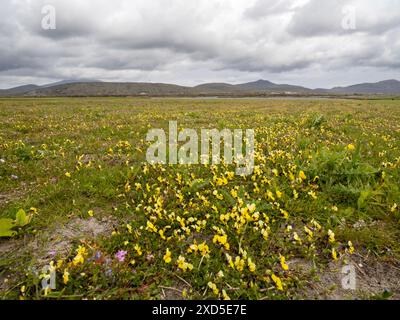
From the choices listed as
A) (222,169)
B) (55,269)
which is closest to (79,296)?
(55,269)

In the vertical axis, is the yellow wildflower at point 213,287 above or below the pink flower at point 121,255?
below

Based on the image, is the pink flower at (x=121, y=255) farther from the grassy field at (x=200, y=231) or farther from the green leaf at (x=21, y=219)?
the green leaf at (x=21, y=219)

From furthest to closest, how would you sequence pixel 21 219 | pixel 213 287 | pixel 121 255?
pixel 21 219 < pixel 121 255 < pixel 213 287

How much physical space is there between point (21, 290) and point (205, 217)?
2.70 m

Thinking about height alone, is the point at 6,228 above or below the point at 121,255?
above

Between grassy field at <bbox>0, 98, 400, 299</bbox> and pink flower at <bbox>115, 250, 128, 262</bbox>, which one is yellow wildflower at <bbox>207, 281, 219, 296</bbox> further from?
pink flower at <bbox>115, 250, 128, 262</bbox>

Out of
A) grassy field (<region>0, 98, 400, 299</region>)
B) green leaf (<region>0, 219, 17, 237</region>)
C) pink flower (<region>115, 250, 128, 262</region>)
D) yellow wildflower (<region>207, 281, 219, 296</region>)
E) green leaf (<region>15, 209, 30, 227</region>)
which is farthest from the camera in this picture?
green leaf (<region>15, 209, 30, 227</region>)

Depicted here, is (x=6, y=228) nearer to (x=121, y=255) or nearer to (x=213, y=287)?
(x=121, y=255)

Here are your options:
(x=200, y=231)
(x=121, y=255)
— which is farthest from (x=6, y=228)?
(x=200, y=231)

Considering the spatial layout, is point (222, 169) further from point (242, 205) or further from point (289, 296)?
point (289, 296)

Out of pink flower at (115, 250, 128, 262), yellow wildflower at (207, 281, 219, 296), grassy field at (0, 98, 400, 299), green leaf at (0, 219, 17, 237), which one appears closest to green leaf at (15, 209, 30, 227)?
grassy field at (0, 98, 400, 299)

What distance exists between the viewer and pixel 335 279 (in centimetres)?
309

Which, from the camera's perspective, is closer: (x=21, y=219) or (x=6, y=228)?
(x=6, y=228)

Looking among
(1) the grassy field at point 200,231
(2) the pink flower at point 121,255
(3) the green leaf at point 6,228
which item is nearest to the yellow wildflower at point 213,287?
(1) the grassy field at point 200,231
